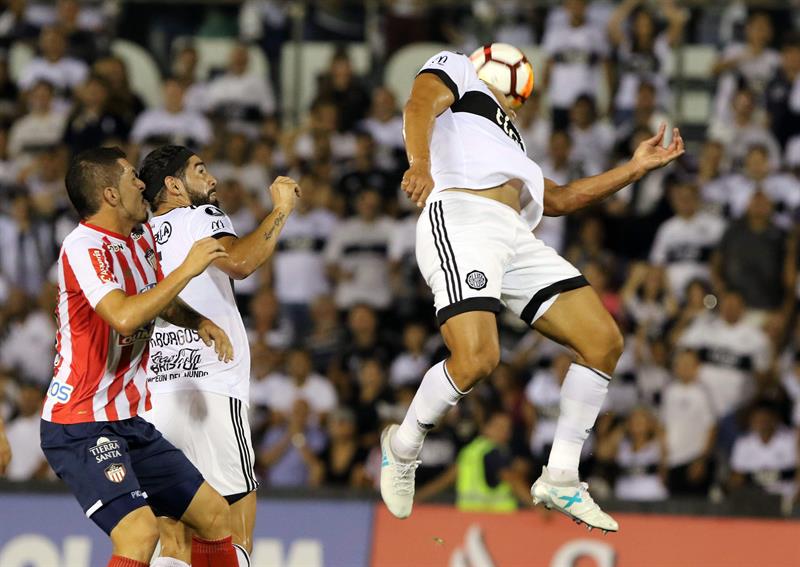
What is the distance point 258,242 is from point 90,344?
107 centimetres

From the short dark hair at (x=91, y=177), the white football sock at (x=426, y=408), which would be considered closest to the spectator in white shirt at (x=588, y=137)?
the white football sock at (x=426, y=408)

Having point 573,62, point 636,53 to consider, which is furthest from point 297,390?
point 636,53

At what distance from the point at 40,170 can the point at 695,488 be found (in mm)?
7807

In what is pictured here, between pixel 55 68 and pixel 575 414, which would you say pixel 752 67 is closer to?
pixel 55 68

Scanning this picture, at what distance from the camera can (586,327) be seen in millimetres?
7953

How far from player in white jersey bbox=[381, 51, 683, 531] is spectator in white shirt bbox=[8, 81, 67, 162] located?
918 centimetres

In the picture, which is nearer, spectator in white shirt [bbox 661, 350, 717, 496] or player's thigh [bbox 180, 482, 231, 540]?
player's thigh [bbox 180, 482, 231, 540]

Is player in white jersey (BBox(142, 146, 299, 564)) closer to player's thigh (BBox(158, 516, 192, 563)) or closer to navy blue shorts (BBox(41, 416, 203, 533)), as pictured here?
player's thigh (BBox(158, 516, 192, 563))

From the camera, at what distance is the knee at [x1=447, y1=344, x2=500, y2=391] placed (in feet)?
25.3

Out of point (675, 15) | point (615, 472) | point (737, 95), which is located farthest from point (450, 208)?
point (675, 15)

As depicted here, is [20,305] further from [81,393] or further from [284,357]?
[81,393]

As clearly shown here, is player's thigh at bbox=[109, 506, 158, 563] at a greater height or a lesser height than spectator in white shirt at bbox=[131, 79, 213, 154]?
lesser

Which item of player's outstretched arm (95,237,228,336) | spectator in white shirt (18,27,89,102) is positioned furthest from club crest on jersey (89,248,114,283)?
spectator in white shirt (18,27,89,102)

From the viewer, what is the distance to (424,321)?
14891 millimetres
